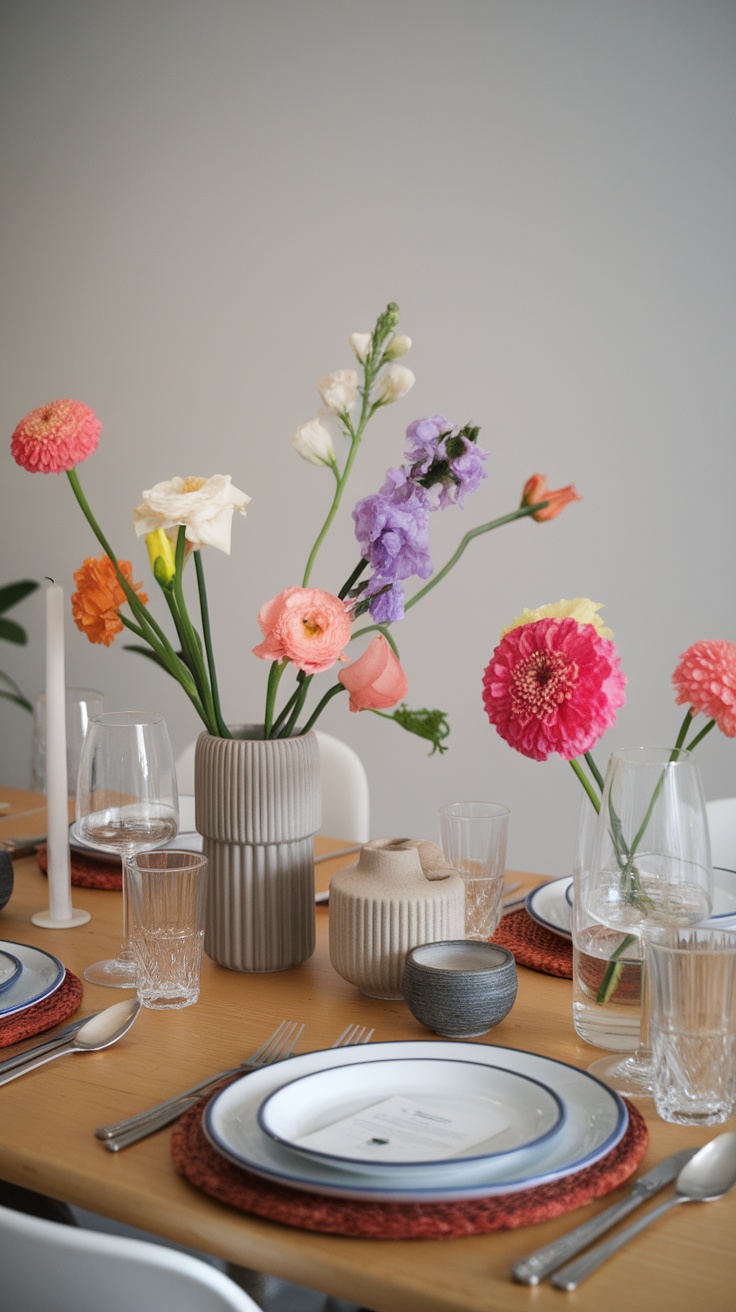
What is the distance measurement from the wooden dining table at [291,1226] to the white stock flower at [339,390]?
21.2 inches

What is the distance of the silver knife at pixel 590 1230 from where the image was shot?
0.62 m

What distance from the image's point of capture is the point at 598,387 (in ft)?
→ 8.36

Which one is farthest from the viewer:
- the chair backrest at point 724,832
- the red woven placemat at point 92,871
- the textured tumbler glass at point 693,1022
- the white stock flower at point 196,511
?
the chair backrest at point 724,832

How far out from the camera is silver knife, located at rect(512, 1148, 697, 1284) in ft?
2.03

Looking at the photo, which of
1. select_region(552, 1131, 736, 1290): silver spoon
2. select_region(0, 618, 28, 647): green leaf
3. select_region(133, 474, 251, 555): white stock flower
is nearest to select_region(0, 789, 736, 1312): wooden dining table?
select_region(552, 1131, 736, 1290): silver spoon

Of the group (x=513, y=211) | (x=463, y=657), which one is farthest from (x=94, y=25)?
(x=463, y=657)

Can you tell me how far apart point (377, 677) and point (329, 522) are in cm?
15

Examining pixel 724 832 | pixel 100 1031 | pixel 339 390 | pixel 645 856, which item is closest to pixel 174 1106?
pixel 100 1031

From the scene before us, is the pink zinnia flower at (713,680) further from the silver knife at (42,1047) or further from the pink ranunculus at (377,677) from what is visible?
the silver knife at (42,1047)

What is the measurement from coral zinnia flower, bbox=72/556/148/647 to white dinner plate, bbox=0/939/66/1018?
0.99ft

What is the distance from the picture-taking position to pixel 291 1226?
26.4 inches

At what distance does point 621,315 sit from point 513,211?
0.36 metres

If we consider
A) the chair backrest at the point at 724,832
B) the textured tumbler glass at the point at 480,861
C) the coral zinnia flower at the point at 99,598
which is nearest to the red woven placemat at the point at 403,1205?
the textured tumbler glass at the point at 480,861

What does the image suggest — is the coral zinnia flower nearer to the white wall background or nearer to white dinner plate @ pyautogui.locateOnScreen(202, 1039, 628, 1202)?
white dinner plate @ pyautogui.locateOnScreen(202, 1039, 628, 1202)
